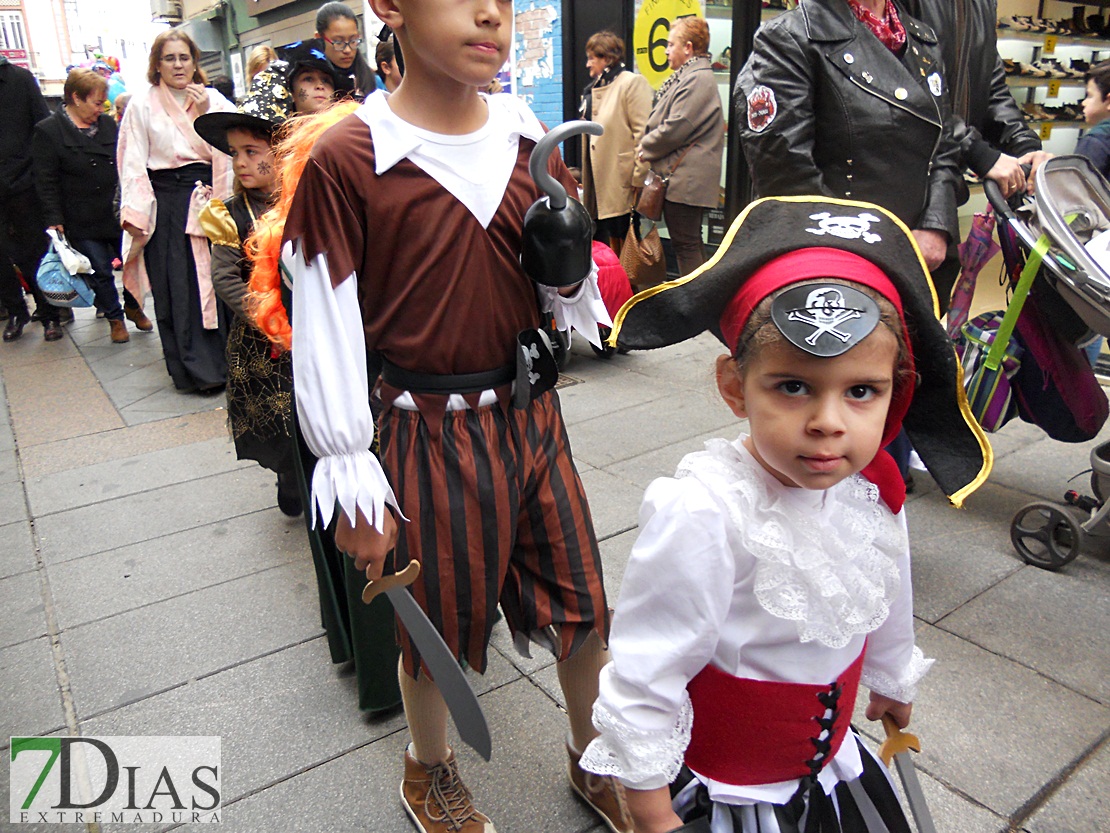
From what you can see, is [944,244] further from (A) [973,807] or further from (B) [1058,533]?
(A) [973,807]

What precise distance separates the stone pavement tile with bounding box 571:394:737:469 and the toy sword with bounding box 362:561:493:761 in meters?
2.65

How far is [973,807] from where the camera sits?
6.89 feet

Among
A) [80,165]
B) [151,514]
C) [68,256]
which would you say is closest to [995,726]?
[151,514]

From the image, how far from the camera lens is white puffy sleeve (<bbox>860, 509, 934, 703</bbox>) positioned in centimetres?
146

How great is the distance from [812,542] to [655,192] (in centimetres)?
523

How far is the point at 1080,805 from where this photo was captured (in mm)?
2096

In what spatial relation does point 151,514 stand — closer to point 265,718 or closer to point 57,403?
point 265,718

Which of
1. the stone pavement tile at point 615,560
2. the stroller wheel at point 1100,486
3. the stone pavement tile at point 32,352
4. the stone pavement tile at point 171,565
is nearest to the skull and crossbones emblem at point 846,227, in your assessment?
the stone pavement tile at point 615,560

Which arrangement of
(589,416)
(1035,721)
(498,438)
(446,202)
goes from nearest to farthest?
(446,202) → (498,438) → (1035,721) → (589,416)

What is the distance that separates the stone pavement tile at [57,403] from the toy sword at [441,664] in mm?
4395

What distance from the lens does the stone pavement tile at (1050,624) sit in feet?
8.51

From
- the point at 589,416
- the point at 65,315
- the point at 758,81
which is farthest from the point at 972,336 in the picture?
the point at 65,315

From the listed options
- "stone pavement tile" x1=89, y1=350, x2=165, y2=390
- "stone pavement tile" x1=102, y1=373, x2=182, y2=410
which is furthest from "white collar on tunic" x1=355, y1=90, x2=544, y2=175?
"stone pavement tile" x1=89, y1=350, x2=165, y2=390

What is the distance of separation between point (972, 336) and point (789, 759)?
8.32 ft
